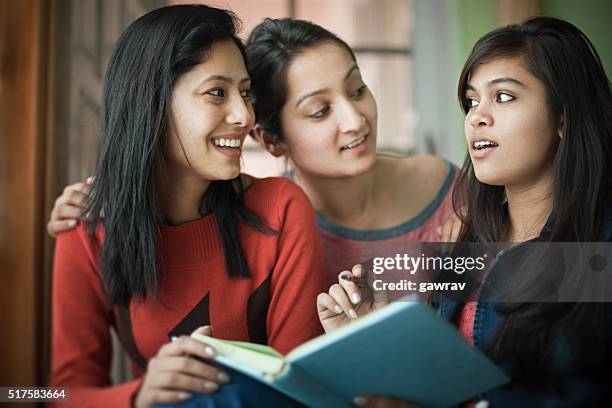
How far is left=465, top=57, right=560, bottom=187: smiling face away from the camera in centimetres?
89

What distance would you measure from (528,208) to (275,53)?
0.54 metres

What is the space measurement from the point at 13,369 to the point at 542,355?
31.2 inches

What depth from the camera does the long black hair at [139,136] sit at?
0.99 m

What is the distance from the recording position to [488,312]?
922 mm

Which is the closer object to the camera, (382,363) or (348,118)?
(382,363)

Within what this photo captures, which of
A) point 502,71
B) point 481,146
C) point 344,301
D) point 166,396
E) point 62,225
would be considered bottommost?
point 166,396

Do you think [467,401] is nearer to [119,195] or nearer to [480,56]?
[480,56]

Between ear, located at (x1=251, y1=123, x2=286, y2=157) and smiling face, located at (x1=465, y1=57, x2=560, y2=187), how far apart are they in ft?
1.41

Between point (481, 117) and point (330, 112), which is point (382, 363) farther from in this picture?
point (330, 112)

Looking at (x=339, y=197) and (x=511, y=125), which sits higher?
(x=511, y=125)

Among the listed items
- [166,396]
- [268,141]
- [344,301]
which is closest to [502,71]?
[344,301]

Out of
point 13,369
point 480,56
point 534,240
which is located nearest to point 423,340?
point 534,240

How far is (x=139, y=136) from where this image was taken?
1.00 meters

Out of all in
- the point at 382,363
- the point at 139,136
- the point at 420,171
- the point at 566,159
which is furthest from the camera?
the point at 420,171
